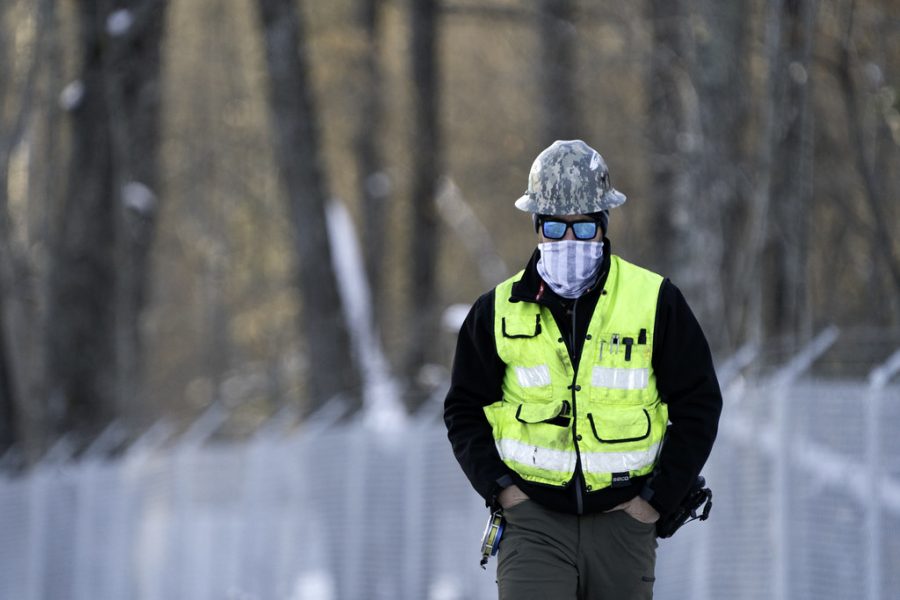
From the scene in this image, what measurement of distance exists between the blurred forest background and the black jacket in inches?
173

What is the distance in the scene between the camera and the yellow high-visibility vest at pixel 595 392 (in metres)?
5.67

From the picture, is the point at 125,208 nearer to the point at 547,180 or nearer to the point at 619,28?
the point at 619,28

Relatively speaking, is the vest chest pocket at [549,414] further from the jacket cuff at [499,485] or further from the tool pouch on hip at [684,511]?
the tool pouch on hip at [684,511]

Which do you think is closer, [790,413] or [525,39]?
[790,413]

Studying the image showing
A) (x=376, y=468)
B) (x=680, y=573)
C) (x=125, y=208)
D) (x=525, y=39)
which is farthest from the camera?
(x=525, y=39)

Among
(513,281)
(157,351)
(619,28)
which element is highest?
(619,28)

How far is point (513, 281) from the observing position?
586 centimetres

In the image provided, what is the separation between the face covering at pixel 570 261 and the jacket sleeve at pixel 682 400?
238 millimetres

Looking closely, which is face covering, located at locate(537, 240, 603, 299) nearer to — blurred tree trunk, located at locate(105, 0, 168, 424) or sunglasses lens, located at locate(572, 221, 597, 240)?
sunglasses lens, located at locate(572, 221, 597, 240)

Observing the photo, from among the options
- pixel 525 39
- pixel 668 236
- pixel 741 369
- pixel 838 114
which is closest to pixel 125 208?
pixel 668 236

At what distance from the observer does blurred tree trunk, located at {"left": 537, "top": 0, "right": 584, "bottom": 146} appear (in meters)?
25.5

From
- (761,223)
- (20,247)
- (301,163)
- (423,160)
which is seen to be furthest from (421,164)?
(761,223)

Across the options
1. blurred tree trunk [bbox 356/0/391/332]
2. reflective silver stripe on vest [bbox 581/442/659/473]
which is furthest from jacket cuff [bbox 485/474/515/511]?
blurred tree trunk [bbox 356/0/391/332]

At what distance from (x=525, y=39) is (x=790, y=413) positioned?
100 feet
